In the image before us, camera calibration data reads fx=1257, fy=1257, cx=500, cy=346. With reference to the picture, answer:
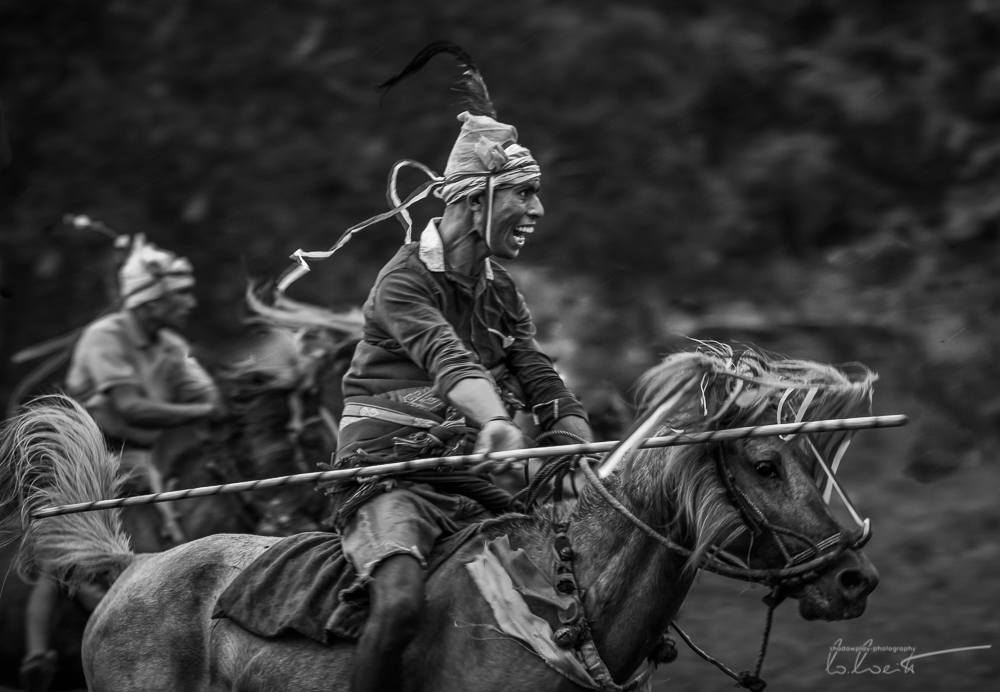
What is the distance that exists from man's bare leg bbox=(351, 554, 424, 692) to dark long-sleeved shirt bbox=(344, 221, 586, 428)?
51 cm

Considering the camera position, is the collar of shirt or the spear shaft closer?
the spear shaft

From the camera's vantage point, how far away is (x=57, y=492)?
4273 millimetres

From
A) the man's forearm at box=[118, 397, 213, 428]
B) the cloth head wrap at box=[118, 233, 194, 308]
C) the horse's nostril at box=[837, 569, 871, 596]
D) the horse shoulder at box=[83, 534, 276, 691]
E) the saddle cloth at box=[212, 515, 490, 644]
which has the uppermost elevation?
the horse's nostril at box=[837, 569, 871, 596]

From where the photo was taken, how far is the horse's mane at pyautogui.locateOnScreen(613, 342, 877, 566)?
332 cm

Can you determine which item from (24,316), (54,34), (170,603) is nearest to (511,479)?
(170,603)

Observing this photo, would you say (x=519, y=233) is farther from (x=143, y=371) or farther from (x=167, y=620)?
(x=143, y=371)

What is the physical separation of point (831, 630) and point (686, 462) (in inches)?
152

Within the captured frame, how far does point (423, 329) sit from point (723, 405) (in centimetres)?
88

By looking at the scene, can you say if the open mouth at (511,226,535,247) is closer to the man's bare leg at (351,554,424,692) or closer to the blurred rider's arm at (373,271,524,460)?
the blurred rider's arm at (373,271,524,460)

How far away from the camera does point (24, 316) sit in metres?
11.1

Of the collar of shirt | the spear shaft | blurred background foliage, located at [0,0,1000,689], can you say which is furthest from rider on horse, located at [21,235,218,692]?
the collar of shirt

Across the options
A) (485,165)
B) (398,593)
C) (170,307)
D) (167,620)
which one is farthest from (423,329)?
(170,307)

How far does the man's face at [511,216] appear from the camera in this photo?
377 centimetres

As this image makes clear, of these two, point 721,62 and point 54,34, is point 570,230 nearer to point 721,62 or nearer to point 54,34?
point 721,62
